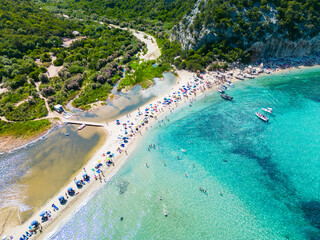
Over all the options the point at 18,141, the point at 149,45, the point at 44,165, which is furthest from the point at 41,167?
the point at 149,45

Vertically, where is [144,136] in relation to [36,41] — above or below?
below

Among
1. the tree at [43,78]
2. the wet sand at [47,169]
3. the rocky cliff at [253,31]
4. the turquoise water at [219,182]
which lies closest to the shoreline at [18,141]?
the wet sand at [47,169]

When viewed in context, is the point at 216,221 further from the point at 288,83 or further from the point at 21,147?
the point at 288,83

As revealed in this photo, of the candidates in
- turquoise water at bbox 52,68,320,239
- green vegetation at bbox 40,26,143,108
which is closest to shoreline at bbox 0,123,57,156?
green vegetation at bbox 40,26,143,108

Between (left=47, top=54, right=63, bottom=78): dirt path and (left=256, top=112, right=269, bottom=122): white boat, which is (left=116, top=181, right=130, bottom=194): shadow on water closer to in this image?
(left=256, top=112, right=269, bottom=122): white boat

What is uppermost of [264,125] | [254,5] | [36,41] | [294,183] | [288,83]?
[254,5]

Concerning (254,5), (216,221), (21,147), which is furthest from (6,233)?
(254,5)

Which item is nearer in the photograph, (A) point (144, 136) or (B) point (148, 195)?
(B) point (148, 195)
